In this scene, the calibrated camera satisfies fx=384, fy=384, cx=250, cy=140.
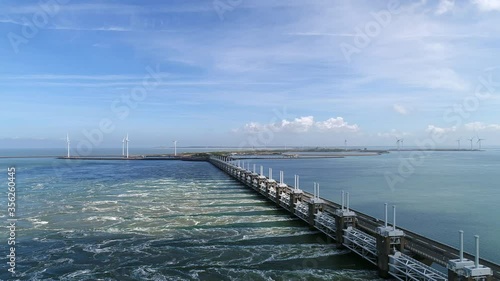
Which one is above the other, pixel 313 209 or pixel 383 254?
pixel 313 209

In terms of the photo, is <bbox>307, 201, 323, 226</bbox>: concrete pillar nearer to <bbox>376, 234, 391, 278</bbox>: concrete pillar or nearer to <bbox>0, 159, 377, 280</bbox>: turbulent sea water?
<bbox>0, 159, 377, 280</bbox>: turbulent sea water

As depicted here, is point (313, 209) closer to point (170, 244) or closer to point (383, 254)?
point (383, 254)

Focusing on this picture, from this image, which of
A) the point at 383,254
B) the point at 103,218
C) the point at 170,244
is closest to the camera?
the point at 383,254

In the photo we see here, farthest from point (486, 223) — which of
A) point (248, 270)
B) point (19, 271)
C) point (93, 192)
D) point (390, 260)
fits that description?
point (93, 192)

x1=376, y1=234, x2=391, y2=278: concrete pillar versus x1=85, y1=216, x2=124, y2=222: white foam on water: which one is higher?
x1=376, y1=234, x2=391, y2=278: concrete pillar

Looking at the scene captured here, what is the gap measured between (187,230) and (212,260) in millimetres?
6085

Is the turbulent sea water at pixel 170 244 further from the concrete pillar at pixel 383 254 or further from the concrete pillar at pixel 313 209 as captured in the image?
the concrete pillar at pixel 313 209

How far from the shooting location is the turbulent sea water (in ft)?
53.0

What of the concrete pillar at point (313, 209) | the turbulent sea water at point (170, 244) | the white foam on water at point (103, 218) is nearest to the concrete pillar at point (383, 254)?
the turbulent sea water at point (170, 244)

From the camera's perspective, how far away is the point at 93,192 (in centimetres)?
4206

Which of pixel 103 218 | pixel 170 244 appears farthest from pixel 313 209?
pixel 103 218

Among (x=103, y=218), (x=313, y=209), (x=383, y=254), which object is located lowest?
(x=103, y=218)

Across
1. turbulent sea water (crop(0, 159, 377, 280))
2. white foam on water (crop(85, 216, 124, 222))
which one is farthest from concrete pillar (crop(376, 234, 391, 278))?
white foam on water (crop(85, 216, 124, 222))

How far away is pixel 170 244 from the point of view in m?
20.1
